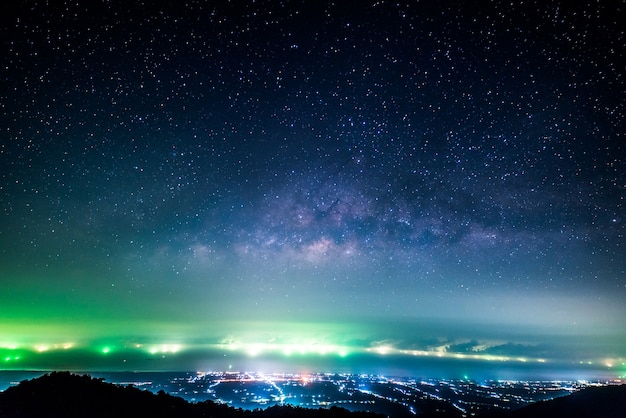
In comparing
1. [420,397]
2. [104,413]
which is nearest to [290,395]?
[420,397]

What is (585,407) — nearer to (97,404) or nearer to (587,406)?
(587,406)

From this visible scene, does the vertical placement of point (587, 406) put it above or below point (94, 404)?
below

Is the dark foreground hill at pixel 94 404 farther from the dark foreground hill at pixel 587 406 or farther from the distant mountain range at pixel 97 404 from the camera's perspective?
the dark foreground hill at pixel 587 406

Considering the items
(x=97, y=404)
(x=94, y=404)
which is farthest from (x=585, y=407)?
(x=94, y=404)

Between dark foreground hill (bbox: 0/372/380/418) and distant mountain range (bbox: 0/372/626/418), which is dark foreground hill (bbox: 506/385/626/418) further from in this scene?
dark foreground hill (bbox: 0/372/380/418)

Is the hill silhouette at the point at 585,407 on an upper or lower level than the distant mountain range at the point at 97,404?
lower

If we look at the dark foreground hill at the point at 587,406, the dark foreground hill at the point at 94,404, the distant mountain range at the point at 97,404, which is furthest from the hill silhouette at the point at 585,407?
the dark foreground hill at the point at 94,404

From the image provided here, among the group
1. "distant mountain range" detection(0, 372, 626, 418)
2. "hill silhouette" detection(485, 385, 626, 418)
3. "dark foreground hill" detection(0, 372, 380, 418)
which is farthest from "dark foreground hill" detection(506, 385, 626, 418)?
"dark foreground hill" detection(0, 372, 380, 418)

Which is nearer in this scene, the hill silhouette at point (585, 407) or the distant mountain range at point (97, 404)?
the distant mountain range at point (97, 404)

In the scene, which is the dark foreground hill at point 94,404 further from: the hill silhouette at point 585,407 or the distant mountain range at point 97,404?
the hill silhouette at point 585,407

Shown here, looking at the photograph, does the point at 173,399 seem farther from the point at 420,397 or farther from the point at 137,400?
the point at 420,397

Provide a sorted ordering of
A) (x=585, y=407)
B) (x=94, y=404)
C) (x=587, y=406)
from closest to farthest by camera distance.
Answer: (x=94, y=404) → (x=585, y=407) → (x=587, y=406)
